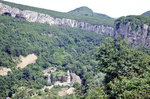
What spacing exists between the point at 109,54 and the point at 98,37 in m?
76.2

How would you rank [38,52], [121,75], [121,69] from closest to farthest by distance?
[121,75] < [121,69] < [38,52]

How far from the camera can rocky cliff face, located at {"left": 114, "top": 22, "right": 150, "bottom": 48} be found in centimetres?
4877

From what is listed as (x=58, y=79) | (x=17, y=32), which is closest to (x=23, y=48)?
(x=17, y=32)

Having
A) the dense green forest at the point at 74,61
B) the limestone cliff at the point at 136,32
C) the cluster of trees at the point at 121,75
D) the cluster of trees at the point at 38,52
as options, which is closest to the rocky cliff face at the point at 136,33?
the limestone cliff at the point at 136,32

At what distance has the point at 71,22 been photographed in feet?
330

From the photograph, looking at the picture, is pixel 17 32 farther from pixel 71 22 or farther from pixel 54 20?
pixel 71 22

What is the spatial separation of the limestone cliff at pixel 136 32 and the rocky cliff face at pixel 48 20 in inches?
1283

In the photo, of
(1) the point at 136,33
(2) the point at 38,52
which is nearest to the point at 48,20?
(2) the point at 38,52

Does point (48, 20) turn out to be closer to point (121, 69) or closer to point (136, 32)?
point (136, 32)

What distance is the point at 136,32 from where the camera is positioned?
52656mm

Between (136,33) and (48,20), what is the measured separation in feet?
182

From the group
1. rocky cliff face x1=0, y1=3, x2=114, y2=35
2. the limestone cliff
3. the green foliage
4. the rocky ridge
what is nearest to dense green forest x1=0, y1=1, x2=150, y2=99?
the green foliage

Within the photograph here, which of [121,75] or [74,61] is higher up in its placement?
[121,75]

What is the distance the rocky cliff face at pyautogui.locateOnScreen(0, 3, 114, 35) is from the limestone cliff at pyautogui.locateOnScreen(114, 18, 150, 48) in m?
32.6
